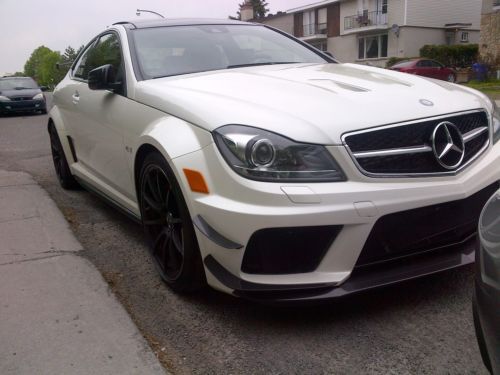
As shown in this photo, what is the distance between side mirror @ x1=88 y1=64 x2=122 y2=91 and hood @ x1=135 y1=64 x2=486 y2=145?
0.40m

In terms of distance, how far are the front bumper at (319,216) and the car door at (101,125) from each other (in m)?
1.26

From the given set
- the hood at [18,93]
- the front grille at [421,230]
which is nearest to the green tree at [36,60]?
the hood at [18,93]

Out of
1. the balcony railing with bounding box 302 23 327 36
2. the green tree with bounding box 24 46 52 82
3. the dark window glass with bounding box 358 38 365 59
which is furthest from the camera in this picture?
the green tree with bounding box 24 46 52 82

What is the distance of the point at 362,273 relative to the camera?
2617mm

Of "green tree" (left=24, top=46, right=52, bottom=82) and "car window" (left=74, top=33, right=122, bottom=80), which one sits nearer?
"car window" (left=74, top=33, right=122, bottom=80)

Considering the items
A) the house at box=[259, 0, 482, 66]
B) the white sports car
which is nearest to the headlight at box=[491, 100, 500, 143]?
the white sports car

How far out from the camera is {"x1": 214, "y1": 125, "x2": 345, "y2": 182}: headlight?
2500 millimetres

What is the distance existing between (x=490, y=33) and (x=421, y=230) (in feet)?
99.6

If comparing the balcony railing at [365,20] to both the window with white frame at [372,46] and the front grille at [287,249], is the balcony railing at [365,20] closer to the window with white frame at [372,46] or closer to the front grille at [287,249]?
the window with white frame at [372,46]

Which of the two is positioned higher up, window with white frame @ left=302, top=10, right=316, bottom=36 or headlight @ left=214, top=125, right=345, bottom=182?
headlight @ left=214, top=125, right=345, bottom=182

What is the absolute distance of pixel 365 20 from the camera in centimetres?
4106

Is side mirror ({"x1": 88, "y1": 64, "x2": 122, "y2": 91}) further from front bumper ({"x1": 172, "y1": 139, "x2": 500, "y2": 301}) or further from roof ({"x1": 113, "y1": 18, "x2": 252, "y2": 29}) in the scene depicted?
front bumper ({"x1": 172, "y1": 139, "x2": 500, "y2": 301})

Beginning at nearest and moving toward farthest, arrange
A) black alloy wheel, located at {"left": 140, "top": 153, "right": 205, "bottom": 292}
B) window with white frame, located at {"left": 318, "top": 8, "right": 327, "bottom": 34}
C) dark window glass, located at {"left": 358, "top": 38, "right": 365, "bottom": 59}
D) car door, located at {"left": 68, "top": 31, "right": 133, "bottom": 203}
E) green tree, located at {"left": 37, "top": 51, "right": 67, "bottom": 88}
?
black alloy wheel, located at {"left": 140, "top": 153, "right": 205, "bottom": 292} → car door, located at {"left": 68, "top": 31, "right": 133, "bottom": 203} → dark window glass, located at {"left": 358, "top": 38, "right": 365, "bottom": 59} → window with white frame, located at {"left": 318, "top": 8, "right": 327, "bottom": 34} → green tree, located at {"left": 37, "top": 51, "right": 67, "bottom": 88}

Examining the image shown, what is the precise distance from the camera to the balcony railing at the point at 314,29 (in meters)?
46.2
